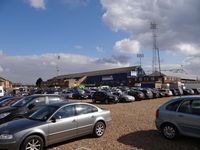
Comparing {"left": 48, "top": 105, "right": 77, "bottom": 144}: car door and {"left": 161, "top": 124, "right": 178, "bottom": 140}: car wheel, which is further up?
{"left": 48, "top": 105, "right": 77, "bottom": 144}: car door

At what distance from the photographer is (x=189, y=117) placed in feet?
27.7

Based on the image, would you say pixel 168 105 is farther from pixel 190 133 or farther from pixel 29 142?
pixel 29 142

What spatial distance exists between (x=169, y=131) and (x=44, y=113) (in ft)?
14.0

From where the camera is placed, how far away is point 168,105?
31.0 ft

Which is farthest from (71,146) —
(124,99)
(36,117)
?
(124,99)

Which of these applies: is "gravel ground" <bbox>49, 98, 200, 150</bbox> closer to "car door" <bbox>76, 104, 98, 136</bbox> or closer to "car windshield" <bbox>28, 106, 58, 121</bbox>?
"car door" <bbox>76, 104, 98, 136</bbox>

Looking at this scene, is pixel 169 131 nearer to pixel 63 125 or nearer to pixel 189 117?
pixel 189 117

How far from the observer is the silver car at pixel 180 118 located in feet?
27.5

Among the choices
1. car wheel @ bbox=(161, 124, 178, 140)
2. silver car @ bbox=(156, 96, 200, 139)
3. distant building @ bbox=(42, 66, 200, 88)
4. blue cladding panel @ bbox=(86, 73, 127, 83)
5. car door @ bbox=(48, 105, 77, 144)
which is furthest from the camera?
blue cladding panel @ bbox=(86, 73, 127, 83)

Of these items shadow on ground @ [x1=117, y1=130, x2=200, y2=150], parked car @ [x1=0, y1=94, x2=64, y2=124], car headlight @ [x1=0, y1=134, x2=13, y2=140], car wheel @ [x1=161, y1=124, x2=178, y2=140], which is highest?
parked car @ [x1=0, y1=94, x2=64, y2=124]

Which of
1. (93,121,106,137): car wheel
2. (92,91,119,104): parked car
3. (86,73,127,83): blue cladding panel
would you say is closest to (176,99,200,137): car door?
(93,121,106,137): car wheel

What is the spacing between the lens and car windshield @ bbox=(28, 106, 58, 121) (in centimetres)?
842

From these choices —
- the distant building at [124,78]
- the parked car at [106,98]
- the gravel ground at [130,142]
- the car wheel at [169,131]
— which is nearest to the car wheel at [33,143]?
the gravel ground at [130,142]

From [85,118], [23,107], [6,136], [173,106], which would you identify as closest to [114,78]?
[23,107]
